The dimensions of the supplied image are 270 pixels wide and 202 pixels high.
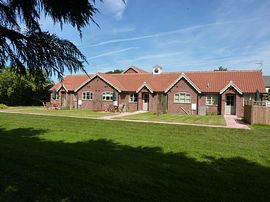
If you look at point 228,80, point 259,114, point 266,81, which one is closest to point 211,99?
point 228,80

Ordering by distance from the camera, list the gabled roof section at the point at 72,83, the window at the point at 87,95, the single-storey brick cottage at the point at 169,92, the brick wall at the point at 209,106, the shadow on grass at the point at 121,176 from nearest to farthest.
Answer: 1. the shadow on grass at the point at 121,176
2. the single-storey brick cottage at the point at 169,92
3. the brick wall at the point at 209,106
4. the window at the point at 87,95
5. the gabled roof section at the point at 72,83

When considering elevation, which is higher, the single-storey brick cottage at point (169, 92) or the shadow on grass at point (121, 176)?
the single-storey brick cottage at point (169, 92)

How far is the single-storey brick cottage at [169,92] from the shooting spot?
2864 centimetres

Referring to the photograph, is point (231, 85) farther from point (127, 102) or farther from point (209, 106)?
point (127, 102)

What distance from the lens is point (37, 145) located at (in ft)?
32.3

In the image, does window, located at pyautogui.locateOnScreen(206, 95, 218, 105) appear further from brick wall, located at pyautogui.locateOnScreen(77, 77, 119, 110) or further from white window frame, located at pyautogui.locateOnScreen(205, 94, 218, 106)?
brick wall, located at pyautogui.locateOnScreen(77, 77, 119, 110)

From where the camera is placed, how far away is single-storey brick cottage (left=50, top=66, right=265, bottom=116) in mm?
28641

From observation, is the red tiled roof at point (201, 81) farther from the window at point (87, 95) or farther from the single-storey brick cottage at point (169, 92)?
the window at point (87, 95)

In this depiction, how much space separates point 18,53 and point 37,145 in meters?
7.12

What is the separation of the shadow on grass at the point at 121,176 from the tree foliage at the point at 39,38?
254 centimetres

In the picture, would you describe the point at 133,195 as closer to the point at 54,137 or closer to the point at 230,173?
the point at 230,173

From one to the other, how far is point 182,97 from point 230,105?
16.7 ft

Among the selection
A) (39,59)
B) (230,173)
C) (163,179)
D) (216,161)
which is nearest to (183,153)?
(216,161)

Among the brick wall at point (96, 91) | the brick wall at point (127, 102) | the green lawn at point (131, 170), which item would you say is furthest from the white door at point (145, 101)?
the green lawn at point (131, 170)
